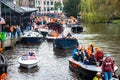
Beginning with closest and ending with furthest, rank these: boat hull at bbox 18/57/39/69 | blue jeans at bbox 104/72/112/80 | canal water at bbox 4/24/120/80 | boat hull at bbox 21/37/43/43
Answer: blue jeans at bbox 104/72/112/80 < canal water at bbox 4/24/120/80 < boat hull at bbox 18/57/39/69 < boat hull at bbox 21/37/43/43

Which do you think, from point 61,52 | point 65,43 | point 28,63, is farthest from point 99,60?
point 65,43

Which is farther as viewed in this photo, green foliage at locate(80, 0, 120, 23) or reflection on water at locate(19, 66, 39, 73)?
green foliage at locate(80, 0, 120, 23)

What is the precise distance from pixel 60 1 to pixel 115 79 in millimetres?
136459

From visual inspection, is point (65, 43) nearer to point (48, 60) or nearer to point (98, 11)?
point (48, 60)

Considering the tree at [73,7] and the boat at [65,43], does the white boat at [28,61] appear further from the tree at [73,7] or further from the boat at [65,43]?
the tree at [73,7]

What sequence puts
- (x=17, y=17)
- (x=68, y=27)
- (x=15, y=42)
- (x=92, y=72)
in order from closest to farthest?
(x=92, y=72) → (x=15, y=42) → (x=17, y=17) → (x=68, y=27)

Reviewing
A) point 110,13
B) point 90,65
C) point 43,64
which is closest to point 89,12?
point 110,13

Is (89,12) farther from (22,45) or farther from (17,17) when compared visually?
(22,45)

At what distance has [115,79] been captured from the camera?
74.5ft

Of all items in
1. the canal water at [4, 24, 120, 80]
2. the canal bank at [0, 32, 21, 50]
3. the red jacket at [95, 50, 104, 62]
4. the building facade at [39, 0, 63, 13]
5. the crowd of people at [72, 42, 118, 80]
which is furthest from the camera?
the building facade at [39, 0, 63, 13]

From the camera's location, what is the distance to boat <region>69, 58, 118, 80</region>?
2683 cm

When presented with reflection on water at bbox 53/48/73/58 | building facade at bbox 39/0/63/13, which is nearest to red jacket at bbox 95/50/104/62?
reflection on water at bbox 53/48/73/58

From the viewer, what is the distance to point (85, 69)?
1089 inches

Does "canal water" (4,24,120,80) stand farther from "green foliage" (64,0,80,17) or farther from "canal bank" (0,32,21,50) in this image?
"green foliage" (64,0,80,17)
